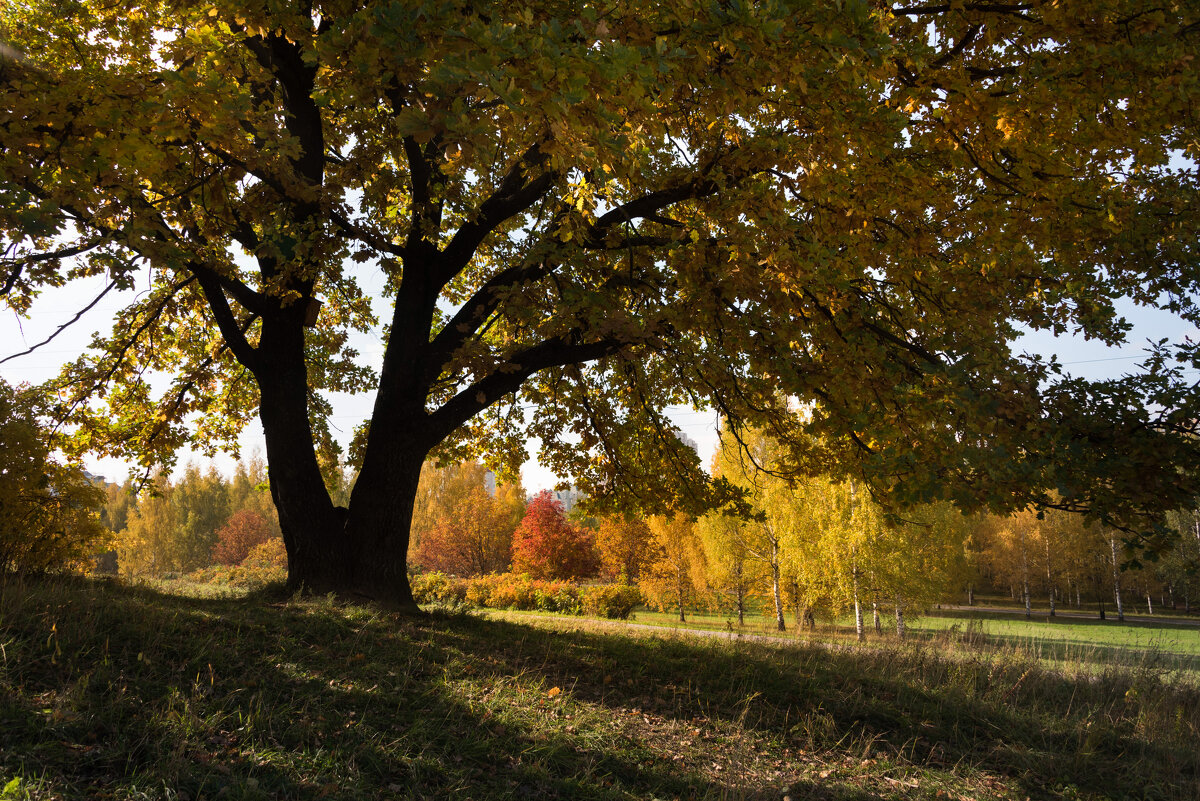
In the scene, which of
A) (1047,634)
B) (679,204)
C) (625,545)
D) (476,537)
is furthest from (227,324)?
(476,537)

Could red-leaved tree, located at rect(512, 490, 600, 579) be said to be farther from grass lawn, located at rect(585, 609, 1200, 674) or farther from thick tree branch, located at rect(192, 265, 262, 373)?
thick tree branch, located at rect(192, 265, 262, 373)

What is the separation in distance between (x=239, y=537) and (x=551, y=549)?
26.0 meters

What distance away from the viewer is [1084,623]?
31.1 metres

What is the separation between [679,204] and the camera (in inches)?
331

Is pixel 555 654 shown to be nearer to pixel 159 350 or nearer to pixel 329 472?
pixel 329 472

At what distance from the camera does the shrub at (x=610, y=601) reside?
61.2 ft


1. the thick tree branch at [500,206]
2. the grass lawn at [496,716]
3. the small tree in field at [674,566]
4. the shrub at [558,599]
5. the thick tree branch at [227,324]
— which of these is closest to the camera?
the grass lawn at [496,716]

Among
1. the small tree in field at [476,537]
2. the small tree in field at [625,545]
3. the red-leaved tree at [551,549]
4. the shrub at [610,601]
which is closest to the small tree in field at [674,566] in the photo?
the small tree in field at [625,545]

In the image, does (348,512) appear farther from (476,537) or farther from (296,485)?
(476,537)

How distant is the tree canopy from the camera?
3.49 metres

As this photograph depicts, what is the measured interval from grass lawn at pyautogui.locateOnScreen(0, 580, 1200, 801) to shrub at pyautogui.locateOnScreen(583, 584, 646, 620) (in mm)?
11304

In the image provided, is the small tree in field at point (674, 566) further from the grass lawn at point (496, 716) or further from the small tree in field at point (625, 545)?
the grass lawn at point (496, 716)

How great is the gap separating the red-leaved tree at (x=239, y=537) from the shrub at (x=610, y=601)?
2972 cm

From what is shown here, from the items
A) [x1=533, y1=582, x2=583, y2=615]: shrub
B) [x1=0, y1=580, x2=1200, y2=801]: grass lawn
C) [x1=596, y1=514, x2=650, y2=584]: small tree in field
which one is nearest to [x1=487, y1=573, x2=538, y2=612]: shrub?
[x1=533, y1=582, x2=583, y2=615]: shrub
